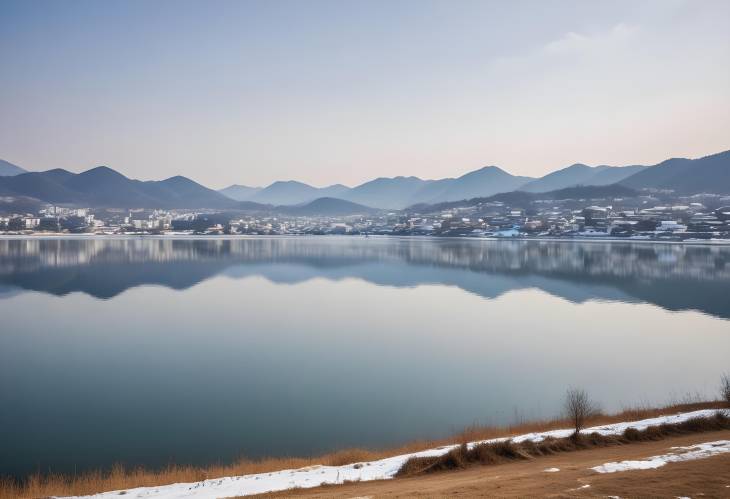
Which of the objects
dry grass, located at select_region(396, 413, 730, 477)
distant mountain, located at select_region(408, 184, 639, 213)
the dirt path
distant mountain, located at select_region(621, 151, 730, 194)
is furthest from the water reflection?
distant mountain, located at select_region(621, 151, 730, 194)

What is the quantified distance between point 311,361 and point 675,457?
28.6 feet

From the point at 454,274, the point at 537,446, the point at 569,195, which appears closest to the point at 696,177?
the point at 569,195

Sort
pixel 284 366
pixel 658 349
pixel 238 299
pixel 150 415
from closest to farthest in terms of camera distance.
→ pixel 150 415
pixel 284 366
pixel 658 349
pixel 238 299

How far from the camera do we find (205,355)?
12.7 metres

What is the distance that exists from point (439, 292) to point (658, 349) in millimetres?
12855

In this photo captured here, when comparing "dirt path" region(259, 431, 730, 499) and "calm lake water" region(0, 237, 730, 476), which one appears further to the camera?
"calm lake water" region(0, 237, 730, 476)

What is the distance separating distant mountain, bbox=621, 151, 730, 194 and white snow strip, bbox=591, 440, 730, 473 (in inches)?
5647

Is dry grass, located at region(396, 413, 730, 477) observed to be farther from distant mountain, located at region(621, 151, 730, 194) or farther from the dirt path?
distant mountain, located at region(621, 151, 730, 194)

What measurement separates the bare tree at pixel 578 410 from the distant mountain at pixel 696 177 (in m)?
141

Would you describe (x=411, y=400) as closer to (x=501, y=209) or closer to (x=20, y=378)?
(x=20, y=378)

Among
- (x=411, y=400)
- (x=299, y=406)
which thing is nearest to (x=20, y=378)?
(x=299, y=406)

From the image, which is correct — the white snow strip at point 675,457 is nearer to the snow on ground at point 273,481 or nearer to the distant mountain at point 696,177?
the snow on ground at point 273,481

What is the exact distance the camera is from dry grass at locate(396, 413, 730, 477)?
5.67 m

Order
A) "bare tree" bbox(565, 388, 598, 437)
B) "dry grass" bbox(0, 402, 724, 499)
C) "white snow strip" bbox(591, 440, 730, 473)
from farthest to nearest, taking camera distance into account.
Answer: "bare tree" bbox(565, 388, 598, 437) < "dry grass" bbox(0, 402, 724, 499) < "white snow strip" bbox(591, 440, 730, 473)
